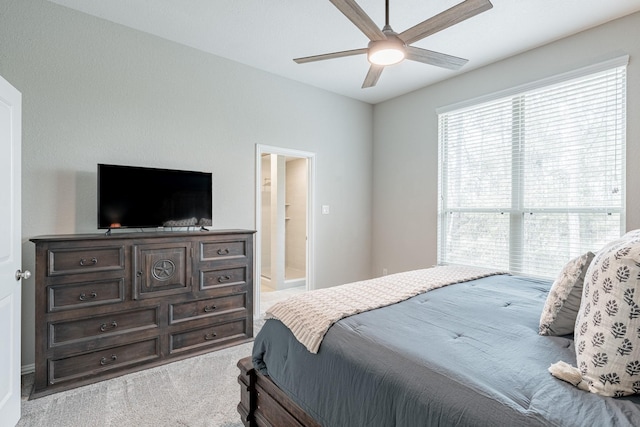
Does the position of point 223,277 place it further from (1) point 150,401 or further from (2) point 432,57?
(2) point 432,57

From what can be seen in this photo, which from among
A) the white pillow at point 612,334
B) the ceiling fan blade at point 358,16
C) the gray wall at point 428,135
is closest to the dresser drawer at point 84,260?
the ceiling fan blade at point 358,16

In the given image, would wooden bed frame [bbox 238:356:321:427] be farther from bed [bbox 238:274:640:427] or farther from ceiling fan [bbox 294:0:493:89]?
ceiling fan [bbox 294:0:493:89]

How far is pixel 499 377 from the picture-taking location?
0.98 m

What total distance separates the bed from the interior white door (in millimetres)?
1299

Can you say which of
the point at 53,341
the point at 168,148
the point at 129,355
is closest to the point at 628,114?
the point at 168,148

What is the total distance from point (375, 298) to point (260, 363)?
0.71 metres

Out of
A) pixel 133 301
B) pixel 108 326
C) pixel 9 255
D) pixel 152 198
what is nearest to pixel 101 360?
pixel 108 326

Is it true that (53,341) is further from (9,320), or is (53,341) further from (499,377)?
(499,377)

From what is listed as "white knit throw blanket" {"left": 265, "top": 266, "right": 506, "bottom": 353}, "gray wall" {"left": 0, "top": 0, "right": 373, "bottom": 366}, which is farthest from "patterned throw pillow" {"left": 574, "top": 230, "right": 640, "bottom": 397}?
"gray wall" {"left": 0, "top": 0, "right": 373, "bottom": 366}

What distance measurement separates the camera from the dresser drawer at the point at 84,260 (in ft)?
7.18

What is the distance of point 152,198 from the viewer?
2.79 meters

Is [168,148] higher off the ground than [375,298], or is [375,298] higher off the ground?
[168,148]

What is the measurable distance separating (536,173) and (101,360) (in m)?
4.17

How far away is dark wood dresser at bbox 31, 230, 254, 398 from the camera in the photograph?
7.20ft
